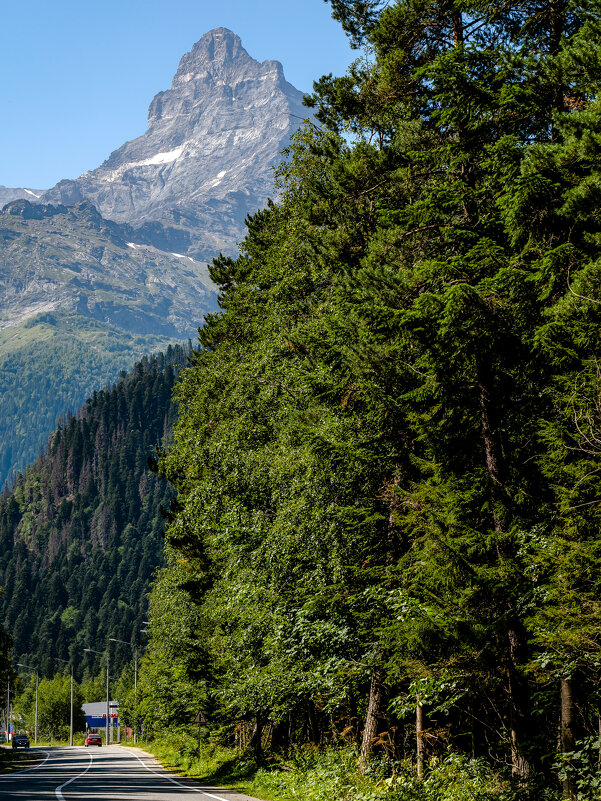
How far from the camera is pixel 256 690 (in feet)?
69.5

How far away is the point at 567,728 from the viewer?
12.9m

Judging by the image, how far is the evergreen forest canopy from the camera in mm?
12594

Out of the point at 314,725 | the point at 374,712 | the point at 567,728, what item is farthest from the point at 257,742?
the point at 567,728

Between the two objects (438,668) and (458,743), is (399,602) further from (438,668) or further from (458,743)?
(458,743)

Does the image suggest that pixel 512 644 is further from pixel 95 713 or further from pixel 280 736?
pixel 95 713

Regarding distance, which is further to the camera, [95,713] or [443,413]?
[95,713]

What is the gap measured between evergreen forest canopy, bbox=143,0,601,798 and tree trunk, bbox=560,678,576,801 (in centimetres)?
5

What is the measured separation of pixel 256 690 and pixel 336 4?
633 inches

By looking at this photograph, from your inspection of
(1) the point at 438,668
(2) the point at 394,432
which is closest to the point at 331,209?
(2) the point at 394,432

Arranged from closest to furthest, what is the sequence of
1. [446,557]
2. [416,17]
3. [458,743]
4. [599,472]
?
[599,472]
[446,557]
[416,17]
[458,743]

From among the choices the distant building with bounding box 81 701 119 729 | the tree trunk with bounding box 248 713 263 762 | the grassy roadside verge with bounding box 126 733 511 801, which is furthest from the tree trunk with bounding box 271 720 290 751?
the distant building with bounding box 81 701 119 729

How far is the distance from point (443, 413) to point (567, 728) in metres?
5.49

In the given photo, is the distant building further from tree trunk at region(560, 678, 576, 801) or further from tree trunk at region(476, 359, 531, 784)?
tree trunk at region(560, 678, 576, 801)

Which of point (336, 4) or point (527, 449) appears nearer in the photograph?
point (527, 449)
